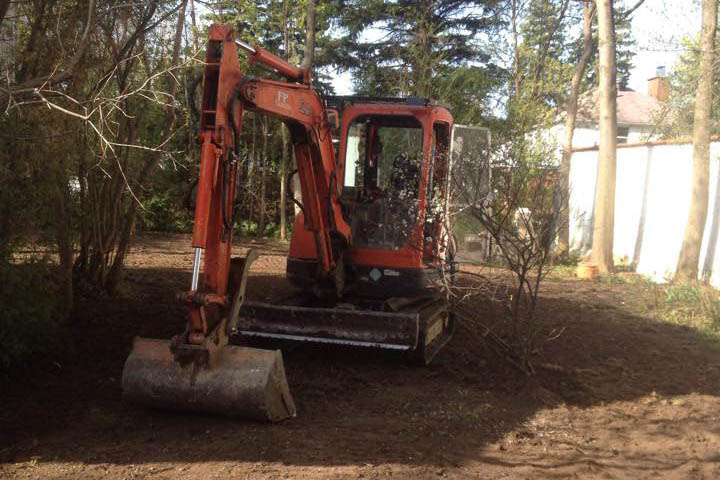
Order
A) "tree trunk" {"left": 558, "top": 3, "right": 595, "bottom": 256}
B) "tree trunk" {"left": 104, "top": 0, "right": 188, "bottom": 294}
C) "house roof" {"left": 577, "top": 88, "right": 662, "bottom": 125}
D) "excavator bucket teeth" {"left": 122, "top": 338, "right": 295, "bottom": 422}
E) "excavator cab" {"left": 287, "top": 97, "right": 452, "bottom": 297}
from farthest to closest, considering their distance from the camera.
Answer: "house roof" {"left": 577, "top": 88, "right": 662, "bottom": 125}
"tree trunk" {"left": 558, "top": 3, "right": 595, "bottom": 256}
"tree trunk" {"left": 104, "top": 0, "right": 188, "bottom": 294}
"excavator cab" {"left": 287, "top": 97, "right": 452, "bottom": 297}
"excavator bucket teeth" {"left": 122, "top": 338, "right": 295, "bottom": 422}

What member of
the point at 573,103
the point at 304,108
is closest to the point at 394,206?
the point at 304,108

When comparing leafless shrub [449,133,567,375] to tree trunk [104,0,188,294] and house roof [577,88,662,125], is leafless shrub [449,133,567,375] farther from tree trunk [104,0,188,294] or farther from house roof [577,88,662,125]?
house roof [577,88,662,125]

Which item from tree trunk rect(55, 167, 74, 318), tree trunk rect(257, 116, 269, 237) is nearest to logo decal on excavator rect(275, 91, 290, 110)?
tree trunk rect(55, 167, 74, 318)

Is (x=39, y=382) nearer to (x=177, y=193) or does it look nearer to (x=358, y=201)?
(x=358, y=201)

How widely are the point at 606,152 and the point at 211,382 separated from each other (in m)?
12.5

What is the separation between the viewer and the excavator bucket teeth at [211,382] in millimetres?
4895

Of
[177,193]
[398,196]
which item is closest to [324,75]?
[177,193]

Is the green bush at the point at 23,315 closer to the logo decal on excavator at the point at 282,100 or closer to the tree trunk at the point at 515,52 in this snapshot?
the logo decal on excavator at the point at 282,100

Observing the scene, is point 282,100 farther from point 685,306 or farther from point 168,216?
point 168,216

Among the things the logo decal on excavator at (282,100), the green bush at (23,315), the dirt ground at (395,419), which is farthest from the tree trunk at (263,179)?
the logo decal on excavator at (282,100)

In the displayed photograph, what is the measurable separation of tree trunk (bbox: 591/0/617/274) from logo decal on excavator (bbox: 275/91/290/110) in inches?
425

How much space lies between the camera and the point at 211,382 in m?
4.91

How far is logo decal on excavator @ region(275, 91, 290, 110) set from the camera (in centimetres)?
593

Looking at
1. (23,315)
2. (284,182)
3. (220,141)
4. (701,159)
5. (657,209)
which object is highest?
(701,159)
